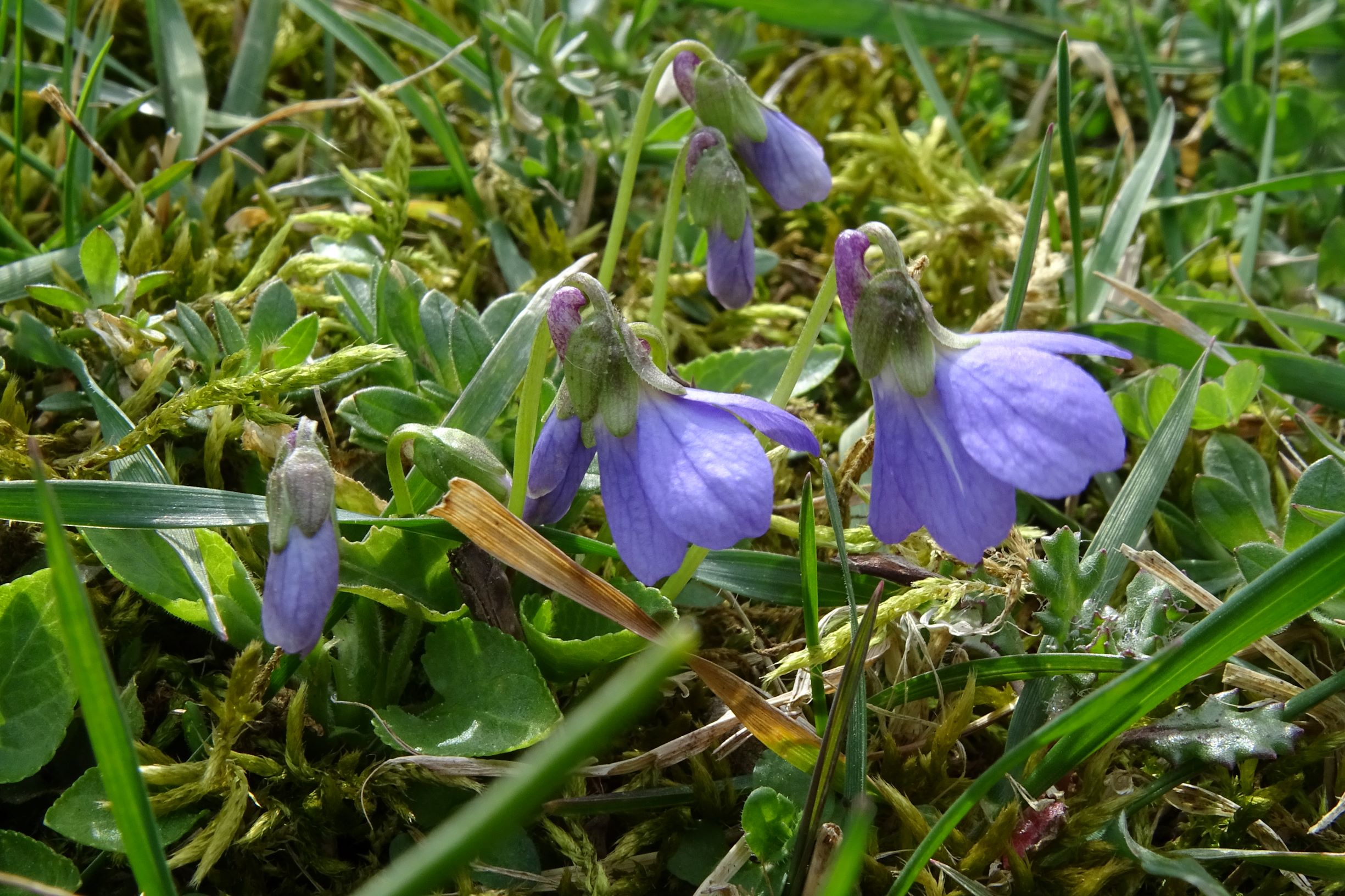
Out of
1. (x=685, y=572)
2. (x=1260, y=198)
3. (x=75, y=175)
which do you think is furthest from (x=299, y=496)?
(x=1260, y=198)

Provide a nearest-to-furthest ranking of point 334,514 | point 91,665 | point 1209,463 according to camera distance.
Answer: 1. point 91,665
2. point 334,514
3. point 1209,463

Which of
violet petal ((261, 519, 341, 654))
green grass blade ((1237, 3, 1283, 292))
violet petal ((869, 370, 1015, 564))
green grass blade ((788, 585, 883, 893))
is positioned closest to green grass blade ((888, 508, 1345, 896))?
green grass blade ((788, 585, 883, 893))

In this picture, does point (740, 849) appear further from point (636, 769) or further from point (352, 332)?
point (352, 332)

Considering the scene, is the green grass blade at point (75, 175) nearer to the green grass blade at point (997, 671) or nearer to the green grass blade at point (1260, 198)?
the green grass blade at point (997, 671)

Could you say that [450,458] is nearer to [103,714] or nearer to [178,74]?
[103,714]

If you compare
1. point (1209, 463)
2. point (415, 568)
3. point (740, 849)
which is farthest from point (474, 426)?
point (1209, 463)
